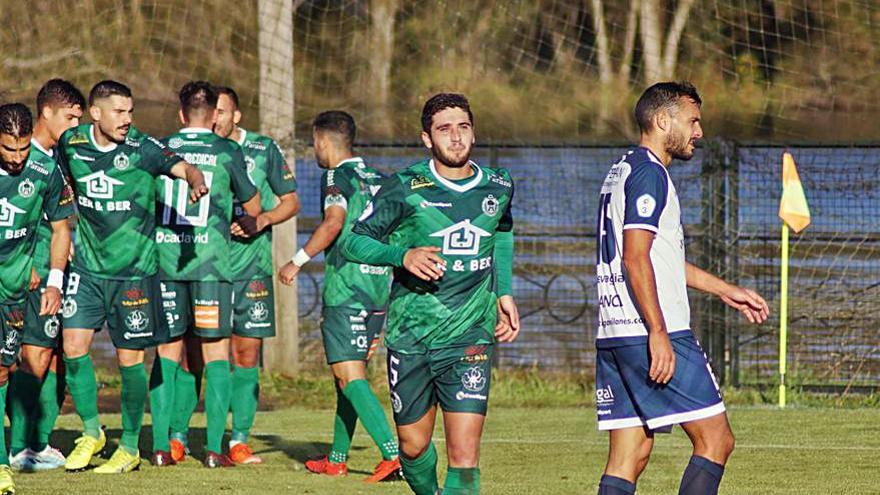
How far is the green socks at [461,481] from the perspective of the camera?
263 inches

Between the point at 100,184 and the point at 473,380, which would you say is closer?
the point at 473,380

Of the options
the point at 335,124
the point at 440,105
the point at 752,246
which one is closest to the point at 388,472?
the point at 335,124

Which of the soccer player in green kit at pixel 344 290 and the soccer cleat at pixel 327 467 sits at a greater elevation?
the soccer player in green kit at pixel 344 290

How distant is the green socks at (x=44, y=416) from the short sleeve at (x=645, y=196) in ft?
15.6

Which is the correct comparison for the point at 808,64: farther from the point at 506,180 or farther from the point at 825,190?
the point at 506,180

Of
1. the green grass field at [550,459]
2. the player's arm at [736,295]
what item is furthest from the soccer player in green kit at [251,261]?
the player's arm at [736,295]

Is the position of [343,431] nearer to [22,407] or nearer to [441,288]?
[22,407]

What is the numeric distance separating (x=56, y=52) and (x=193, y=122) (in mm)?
6079

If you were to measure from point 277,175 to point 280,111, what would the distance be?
13.8 ft

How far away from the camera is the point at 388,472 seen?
29.1ft

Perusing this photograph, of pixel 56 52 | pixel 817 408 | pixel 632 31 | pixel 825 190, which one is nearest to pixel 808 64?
pixel 632 31

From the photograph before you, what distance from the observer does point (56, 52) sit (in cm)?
1505

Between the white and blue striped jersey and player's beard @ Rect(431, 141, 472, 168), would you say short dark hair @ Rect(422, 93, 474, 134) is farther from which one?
the white and blue striped jersey

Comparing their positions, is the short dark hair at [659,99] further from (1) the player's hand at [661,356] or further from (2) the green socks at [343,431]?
(2) the green socks at [343,431]
